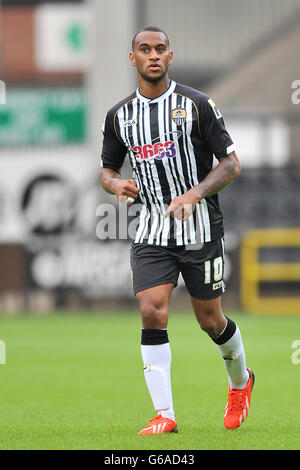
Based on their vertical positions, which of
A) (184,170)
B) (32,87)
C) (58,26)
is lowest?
(184,170)

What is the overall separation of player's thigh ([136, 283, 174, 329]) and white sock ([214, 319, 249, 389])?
1.64 feet

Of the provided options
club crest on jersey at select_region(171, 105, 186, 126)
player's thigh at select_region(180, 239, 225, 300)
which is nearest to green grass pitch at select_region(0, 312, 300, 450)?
player's thigh at select_region(180, 239, 225, 300)

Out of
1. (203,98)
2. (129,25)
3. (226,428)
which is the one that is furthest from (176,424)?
(129,25)

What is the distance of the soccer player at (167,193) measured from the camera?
5.50 meters

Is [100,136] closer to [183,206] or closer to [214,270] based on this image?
[214,270]

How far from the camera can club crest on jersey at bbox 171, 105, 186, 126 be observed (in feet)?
18.3

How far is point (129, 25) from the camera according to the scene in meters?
19.4

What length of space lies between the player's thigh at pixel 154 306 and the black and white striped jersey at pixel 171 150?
0.98ft

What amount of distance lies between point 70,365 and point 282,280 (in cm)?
751

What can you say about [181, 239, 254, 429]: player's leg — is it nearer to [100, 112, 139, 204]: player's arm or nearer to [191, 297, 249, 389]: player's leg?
[191, 297, 249, 389]: player's leg

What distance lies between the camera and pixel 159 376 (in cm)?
550


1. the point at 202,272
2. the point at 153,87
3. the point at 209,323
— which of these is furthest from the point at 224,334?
the point at 153,87
